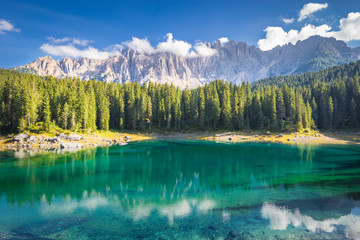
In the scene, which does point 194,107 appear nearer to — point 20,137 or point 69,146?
point 69,146

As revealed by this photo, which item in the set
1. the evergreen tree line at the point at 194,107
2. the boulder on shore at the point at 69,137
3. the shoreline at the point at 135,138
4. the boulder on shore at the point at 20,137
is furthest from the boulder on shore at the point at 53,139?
the evergreen tree line at the point at 194,107

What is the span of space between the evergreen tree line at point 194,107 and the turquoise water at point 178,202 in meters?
46.6

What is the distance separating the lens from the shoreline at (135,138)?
52.9 metres

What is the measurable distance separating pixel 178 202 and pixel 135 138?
64631 mm

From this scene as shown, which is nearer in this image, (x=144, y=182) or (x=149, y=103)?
(x=144, y=182)

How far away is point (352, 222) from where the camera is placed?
46.7 feet

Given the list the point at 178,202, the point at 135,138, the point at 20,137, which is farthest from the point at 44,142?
the point at 178,202

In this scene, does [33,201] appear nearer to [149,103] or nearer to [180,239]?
[180,239]

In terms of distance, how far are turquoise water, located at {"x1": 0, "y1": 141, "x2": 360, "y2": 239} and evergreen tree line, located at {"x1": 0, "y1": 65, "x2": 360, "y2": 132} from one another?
46.6 m

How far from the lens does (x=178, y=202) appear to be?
1814cm

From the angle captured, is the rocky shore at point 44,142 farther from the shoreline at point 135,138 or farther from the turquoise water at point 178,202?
the turquoise water at point 178,202

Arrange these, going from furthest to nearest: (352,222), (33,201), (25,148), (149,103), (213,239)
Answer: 1. (149,103)
2. (25,148)
3. (33,201)
4. (352,222)
5. (213,239)

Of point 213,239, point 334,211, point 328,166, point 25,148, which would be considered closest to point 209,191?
point 213,239

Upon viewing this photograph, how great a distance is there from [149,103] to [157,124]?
12.1m
